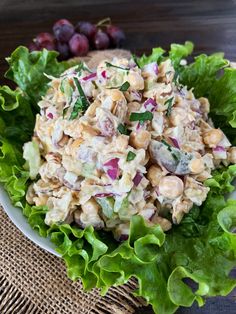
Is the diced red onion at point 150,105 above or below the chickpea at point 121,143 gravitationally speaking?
above

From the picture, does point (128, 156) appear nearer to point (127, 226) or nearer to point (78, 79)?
point (127, 226)

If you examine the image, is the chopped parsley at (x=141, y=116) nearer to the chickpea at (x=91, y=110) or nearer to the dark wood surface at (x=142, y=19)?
the chickpea at (x=91, y=110)

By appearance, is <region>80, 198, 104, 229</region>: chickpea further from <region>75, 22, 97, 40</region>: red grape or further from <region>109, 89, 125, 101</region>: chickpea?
<region>75, 22, 97, 40</region>: red grape

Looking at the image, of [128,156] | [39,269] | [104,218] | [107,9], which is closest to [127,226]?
[104,218]

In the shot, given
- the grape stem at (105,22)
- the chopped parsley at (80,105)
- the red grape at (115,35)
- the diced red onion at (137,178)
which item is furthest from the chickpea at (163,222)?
the grape stem at (105,22)

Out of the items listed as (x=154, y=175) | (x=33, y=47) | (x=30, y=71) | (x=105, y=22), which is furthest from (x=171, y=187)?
(x=105, y=22)

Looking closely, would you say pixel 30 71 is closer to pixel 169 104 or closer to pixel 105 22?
pixel 169 104

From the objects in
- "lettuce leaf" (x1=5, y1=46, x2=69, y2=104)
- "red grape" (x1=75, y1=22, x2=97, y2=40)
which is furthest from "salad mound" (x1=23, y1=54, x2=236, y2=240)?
"red grape" (x1=75, y1=22, x2=97, y2=40)
